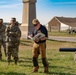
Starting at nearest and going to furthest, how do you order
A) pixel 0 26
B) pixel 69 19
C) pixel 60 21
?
pixel 0 26
pixel 60 21
pixel 69 19

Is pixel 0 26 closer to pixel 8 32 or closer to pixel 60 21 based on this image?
pixel 8 32

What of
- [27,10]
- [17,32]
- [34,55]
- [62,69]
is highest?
[27,10]

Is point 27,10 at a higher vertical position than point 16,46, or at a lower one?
higher

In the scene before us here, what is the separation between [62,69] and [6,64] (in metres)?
2.40

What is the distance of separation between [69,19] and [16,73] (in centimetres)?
7994

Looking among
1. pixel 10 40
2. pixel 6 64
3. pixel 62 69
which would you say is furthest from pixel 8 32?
pixel 62 69

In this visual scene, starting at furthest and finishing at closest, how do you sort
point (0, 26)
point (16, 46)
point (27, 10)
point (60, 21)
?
point (60, 21) < point (27, 10) < point (0, 26) < point (16, 46)

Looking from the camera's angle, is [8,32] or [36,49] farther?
[8,32]

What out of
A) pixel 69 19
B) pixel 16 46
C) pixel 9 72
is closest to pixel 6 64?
pixel 16 46

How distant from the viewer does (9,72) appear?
9641 millimetres

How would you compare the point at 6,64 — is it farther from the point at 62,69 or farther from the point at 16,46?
the point at 62,69

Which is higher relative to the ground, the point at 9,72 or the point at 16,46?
the point at 16,46

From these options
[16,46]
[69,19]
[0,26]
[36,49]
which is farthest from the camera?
[69,19]

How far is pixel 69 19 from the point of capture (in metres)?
88.4
